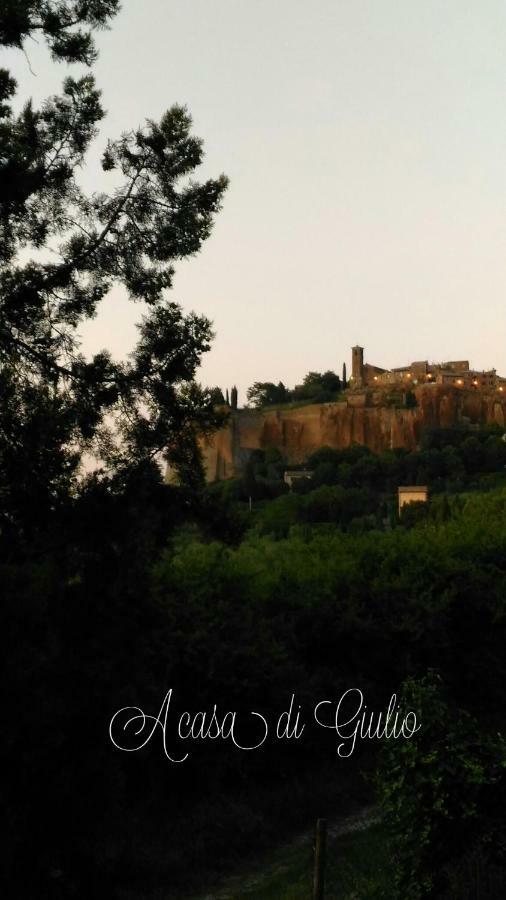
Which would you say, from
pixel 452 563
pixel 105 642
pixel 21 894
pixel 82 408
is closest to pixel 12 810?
pixel 21 894

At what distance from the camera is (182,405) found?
25.8ft

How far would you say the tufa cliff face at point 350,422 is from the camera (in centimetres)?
10475

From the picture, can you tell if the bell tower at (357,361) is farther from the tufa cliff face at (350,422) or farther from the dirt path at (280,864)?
the dirt path at (280,864)

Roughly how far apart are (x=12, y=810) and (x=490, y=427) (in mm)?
92781

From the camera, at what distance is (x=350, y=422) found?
10700 cm

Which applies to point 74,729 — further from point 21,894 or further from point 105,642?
point 21,894

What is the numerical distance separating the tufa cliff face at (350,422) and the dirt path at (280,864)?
310 feet

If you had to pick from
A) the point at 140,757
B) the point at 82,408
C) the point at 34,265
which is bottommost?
the point at 140,757

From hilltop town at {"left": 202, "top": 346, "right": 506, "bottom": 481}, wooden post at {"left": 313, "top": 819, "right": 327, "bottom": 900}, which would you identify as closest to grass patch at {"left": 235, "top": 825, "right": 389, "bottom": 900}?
wooden post at {"left": 313, "top": 819, "right": 327, "bottom": 900}

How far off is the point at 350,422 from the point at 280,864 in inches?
3954

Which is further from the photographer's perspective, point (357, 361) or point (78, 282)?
point (357, 361)

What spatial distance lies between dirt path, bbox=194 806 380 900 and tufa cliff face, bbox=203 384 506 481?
3715 inches

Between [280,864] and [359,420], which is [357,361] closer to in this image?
[359,420]

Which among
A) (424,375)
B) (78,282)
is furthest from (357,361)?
(78,282)
